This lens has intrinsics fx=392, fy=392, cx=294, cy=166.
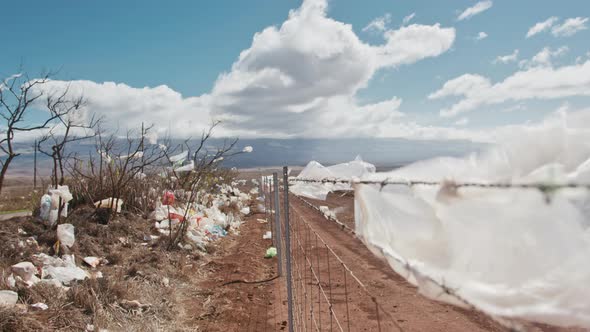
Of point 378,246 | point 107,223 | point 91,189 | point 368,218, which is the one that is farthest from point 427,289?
point 91,189

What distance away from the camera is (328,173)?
237cm

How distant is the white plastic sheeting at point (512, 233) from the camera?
0.78 m

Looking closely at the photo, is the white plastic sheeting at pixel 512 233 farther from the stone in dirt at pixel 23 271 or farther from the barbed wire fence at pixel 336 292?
the stone in dirt at pixel 23 271

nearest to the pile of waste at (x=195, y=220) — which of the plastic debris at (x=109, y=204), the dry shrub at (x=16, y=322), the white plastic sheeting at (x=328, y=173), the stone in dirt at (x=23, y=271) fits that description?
the plastic debris at (x=109, y=204)

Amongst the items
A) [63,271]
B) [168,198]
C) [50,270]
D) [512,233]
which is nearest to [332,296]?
[63,271]

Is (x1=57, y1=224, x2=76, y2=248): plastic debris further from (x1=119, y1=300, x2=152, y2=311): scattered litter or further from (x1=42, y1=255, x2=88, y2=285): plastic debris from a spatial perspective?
(x1=119, y1=300, x2=152, y2=311): scattered litter

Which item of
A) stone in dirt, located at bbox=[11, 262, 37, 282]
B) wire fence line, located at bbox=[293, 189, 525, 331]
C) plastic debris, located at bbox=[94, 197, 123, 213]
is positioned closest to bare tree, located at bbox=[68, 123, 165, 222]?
plastic debris, located at bbox=[94, 197, 123, 213]

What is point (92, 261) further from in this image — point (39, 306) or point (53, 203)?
point (39, 306)

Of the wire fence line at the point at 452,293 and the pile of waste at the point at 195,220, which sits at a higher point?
the wire fence line at the point at 452,293

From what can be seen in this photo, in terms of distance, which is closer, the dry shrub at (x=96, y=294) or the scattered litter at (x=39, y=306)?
the scattered litter at (x=39, y=306)

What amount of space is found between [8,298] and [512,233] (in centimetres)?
432

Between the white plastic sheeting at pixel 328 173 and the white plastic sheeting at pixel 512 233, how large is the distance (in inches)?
29.7

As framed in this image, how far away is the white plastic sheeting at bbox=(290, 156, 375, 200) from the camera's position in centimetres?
196

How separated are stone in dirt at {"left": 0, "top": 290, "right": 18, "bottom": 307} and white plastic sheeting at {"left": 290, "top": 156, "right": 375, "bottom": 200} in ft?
9.40
